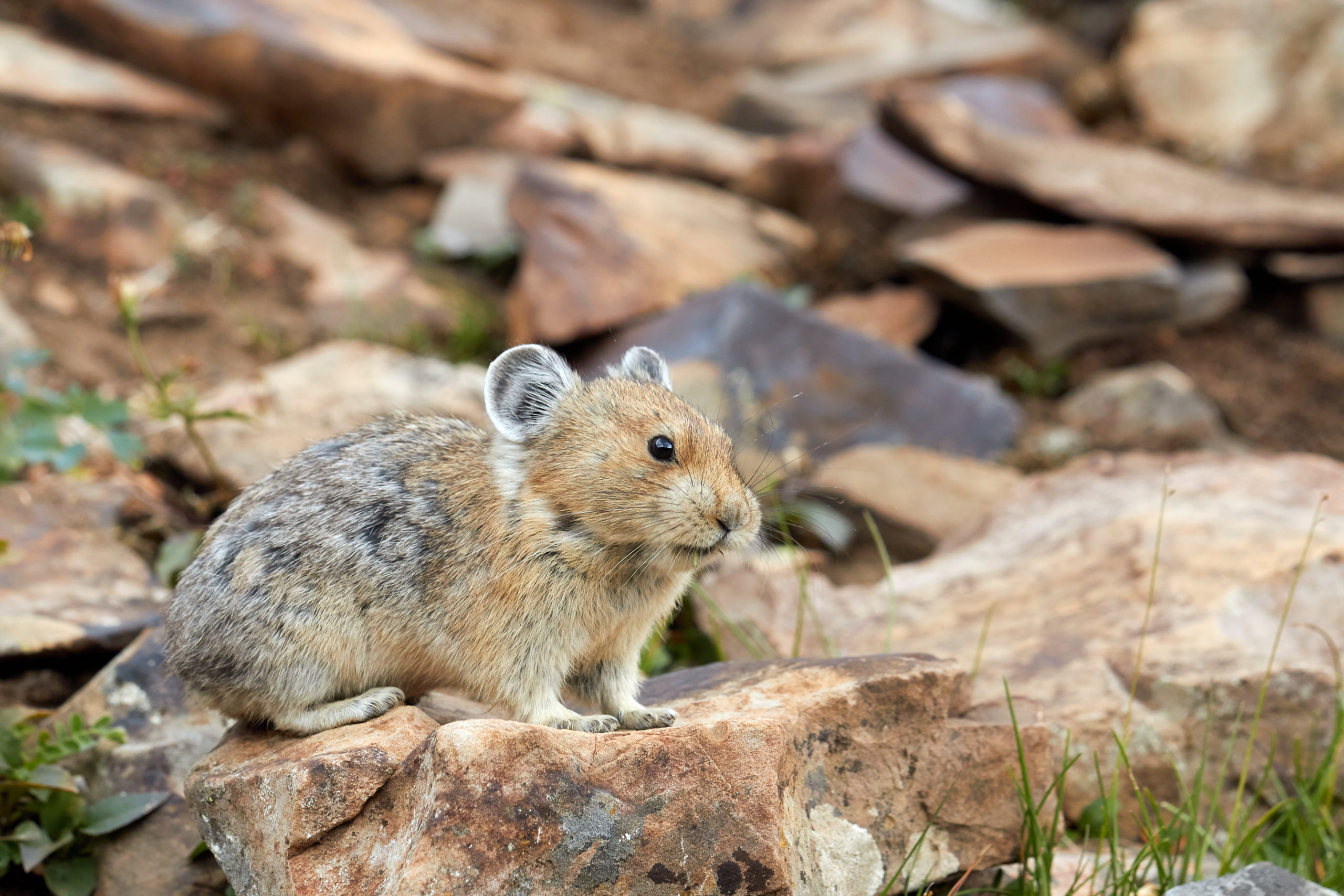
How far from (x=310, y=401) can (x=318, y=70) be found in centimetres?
669

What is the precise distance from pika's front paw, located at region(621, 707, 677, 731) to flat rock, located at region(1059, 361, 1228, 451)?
794 cm

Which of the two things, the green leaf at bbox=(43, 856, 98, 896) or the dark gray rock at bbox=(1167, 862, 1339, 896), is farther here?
the green leaf at bbox=(43, 856, 98, 896)

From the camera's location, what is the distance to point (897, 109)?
13734 mm

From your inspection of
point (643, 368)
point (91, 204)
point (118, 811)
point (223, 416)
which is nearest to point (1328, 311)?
point (643, 368)

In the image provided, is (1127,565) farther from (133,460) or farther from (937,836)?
(133,460)

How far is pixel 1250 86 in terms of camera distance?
1684 centimetres

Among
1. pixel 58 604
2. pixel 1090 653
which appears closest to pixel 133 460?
pixel 58 604

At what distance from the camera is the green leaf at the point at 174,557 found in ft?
25.6

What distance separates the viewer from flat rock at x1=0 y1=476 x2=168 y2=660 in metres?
6.91

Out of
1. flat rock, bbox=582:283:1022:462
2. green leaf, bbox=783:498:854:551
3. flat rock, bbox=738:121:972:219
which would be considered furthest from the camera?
flat rock, bbox=738:121:972:219

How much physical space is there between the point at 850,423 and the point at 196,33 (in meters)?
9.80

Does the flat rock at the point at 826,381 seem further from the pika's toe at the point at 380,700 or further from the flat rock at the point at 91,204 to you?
the pika's toe at the point at 380,700

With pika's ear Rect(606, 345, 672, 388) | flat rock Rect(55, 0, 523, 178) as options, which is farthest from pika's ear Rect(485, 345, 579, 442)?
flat rock Rect(55, 0, 523, 178)

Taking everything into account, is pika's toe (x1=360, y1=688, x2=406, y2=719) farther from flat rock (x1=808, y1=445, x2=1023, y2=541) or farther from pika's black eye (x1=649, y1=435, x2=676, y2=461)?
flat rock (x1=808, y1=445, x2=1023, y2=541)
